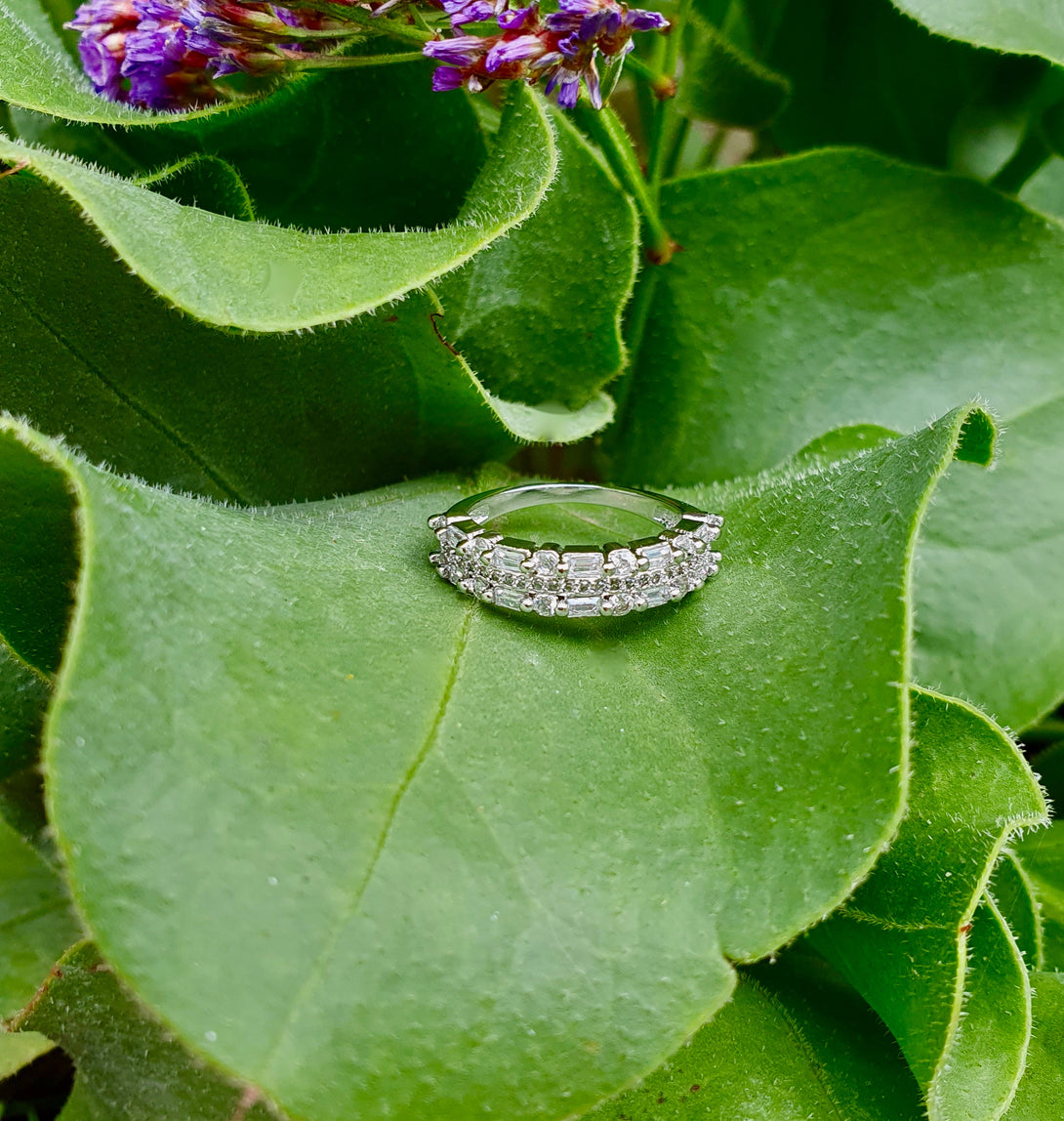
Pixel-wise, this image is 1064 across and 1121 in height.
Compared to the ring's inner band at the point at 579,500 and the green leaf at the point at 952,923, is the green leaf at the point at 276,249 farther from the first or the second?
the green leaf at the point at 952,923

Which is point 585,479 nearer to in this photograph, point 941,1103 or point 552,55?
point 552,55

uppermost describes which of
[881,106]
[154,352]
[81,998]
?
[881,106]

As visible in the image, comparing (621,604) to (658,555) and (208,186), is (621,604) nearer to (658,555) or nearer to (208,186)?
(658,555)

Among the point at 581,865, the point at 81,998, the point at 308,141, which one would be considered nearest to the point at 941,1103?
the point at 581,865

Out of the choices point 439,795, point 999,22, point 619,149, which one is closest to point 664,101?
point 619,149

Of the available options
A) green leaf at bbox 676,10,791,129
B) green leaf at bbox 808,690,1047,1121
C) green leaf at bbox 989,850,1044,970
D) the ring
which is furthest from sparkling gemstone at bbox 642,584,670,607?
green leaf at bbox 676,10,791,129

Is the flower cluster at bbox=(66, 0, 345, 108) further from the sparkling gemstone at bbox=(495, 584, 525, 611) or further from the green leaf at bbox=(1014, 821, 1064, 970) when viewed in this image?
the green leaf at bbox=(1014, 821, 1064, 970)

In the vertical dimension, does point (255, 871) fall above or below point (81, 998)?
above

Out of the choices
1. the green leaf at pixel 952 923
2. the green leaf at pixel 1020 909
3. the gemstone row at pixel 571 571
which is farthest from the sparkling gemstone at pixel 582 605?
the green leaf at pixel 1020 909
